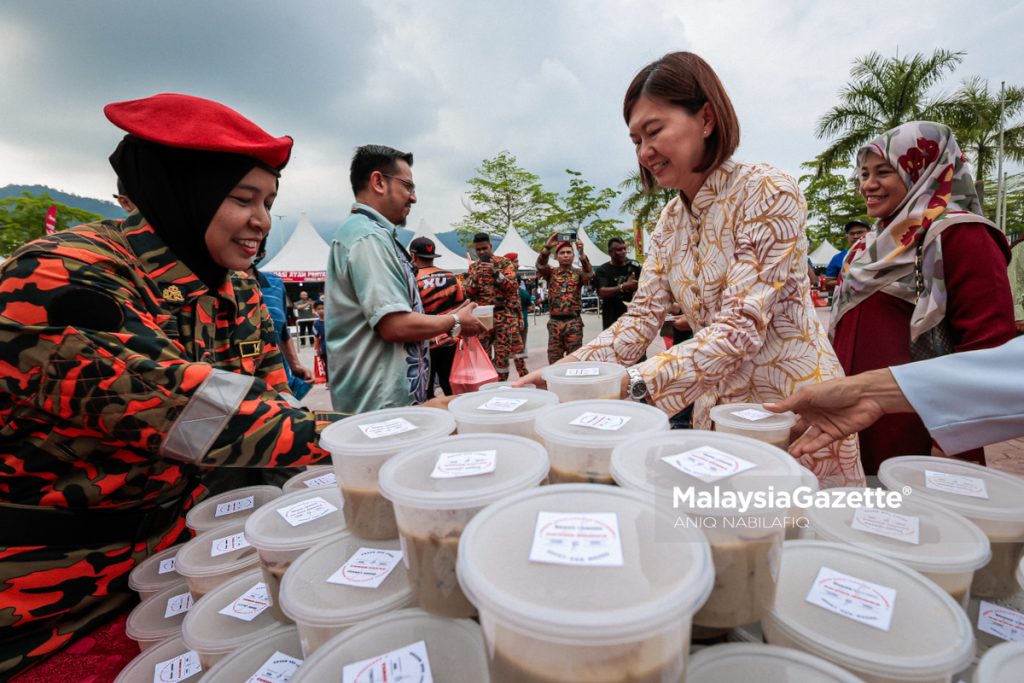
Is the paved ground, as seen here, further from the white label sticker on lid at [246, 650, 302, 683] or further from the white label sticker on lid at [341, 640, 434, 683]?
the white label sticker on lid at [246, 650, 302, 683]

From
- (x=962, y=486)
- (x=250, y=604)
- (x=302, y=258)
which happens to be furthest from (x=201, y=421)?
(x=302, y=258)

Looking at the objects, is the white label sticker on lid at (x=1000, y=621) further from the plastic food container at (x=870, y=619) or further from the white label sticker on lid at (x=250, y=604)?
the white label sticker on lid at (x=250, y=604)

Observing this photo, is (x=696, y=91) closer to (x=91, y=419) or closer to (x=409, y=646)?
(x=409, y=646)

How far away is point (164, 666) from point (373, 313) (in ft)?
4.75

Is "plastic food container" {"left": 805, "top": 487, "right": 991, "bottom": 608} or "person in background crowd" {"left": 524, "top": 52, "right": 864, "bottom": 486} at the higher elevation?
"person in background crowd" {"left": 524, "top": 52, "right": 864, "bottom": 486}

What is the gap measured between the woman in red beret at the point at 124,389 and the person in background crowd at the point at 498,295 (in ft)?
15.6

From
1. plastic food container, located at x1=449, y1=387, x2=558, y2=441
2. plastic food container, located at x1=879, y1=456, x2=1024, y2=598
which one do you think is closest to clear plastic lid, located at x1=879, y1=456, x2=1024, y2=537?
plastic food container, located at x1=879, y1=456, x2=1024, y2=598

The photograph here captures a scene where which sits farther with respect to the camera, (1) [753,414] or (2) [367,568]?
(1) [753,414]

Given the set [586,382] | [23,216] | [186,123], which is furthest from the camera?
[23,216]

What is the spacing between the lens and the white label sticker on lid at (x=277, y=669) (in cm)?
81

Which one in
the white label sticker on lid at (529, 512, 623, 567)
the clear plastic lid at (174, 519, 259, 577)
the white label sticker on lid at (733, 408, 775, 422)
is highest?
the white label sticker on lid at (529, 512, 623, 567)

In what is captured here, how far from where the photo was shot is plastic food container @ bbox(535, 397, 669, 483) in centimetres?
94

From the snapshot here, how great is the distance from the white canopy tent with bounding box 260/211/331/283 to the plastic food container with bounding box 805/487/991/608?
50.2 feet

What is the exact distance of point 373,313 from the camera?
7.00 ft
